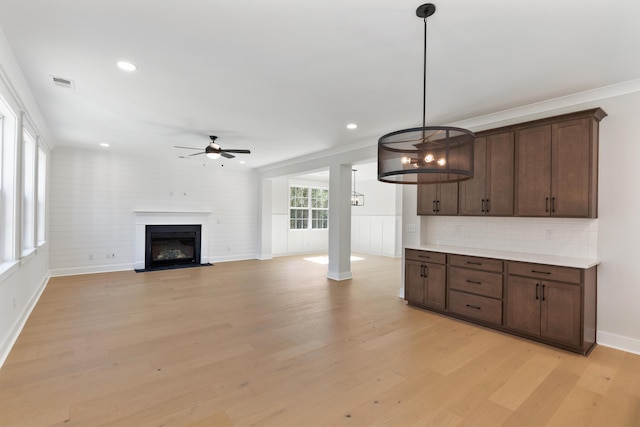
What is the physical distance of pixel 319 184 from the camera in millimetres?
10930

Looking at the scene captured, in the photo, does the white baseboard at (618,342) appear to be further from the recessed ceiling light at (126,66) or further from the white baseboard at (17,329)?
the white baseboard at (17,329)

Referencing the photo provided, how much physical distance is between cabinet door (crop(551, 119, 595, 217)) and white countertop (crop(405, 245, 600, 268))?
502mm

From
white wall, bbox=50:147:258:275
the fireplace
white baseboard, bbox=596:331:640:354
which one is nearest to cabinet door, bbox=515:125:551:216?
white baseboard, bbox=596:331:640:354

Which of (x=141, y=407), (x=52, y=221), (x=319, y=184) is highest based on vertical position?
(x=319, y=184)

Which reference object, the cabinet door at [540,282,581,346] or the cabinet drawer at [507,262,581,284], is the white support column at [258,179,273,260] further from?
the cabinet door at [540,282,581,346]

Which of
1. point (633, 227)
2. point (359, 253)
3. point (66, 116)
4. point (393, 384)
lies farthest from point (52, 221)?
point (633, 227)

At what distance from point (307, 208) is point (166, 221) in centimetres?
451

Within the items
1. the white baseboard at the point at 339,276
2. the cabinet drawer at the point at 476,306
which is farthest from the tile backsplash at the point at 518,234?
the white baseboard at the point at 339,276

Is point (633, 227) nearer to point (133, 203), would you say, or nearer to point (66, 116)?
point (66, 116)

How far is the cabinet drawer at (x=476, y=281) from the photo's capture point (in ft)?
12.0

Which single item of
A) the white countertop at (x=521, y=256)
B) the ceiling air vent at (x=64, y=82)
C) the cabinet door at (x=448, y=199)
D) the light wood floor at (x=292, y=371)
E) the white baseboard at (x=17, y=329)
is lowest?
the light wood floor at (x=292, y=371)

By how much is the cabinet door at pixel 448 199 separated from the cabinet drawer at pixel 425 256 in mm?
610

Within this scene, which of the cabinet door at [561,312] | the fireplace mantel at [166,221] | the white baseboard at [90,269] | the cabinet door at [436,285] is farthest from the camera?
the fireplace mantel at [166,221]

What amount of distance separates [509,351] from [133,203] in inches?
309
